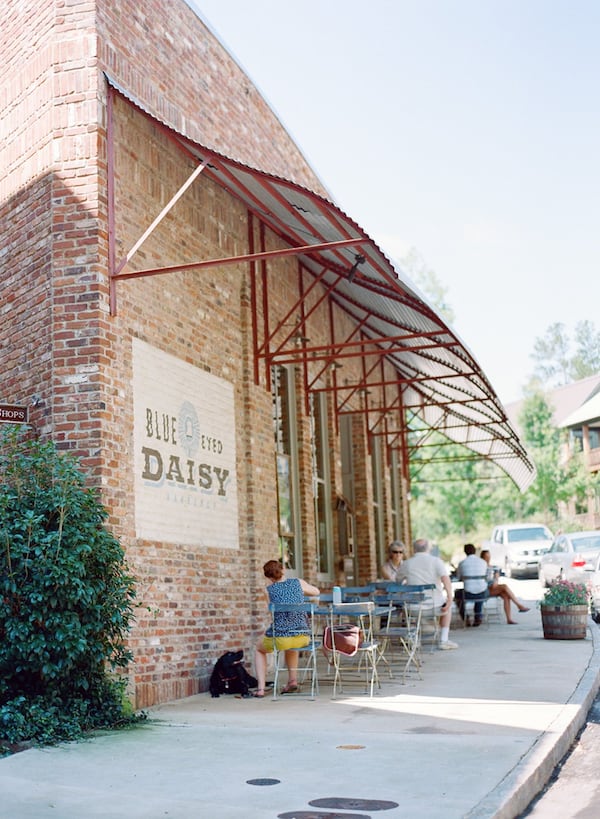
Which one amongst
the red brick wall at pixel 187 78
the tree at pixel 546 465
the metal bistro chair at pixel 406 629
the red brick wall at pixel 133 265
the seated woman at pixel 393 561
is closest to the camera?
the red brick wall at pixel 133 265

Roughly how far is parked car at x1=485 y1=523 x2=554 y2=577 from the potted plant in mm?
14969

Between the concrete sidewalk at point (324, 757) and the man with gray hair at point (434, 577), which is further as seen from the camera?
the man with gray hair at point (434, 577)

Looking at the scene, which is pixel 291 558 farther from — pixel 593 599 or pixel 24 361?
pixel 24 361

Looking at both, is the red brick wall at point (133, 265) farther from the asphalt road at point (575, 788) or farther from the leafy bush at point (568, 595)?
the leafy bush at point (568, 595)

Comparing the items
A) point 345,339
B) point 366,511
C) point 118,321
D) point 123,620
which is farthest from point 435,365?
point 123,620

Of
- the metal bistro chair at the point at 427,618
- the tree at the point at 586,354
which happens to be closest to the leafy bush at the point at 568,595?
the metal bistro chair at the point at 427,618

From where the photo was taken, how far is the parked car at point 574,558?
15.8m

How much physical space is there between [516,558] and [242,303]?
18.5 meters

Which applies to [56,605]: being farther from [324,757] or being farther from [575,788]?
[575,788]

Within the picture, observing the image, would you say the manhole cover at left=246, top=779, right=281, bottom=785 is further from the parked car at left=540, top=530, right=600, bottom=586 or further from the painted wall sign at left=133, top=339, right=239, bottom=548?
the parked car at left=540, top=530, right=600, bottom=586

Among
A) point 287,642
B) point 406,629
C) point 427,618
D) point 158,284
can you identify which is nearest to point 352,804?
Result: point 287,642

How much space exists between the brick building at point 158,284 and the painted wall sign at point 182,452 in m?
0.03

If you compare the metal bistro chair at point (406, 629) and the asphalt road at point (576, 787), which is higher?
the metal bistro chair at point (406, 629)

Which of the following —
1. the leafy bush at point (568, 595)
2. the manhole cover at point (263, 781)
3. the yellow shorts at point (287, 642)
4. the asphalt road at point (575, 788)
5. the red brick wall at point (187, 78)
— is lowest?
the asphalt road at point (575, 788)
